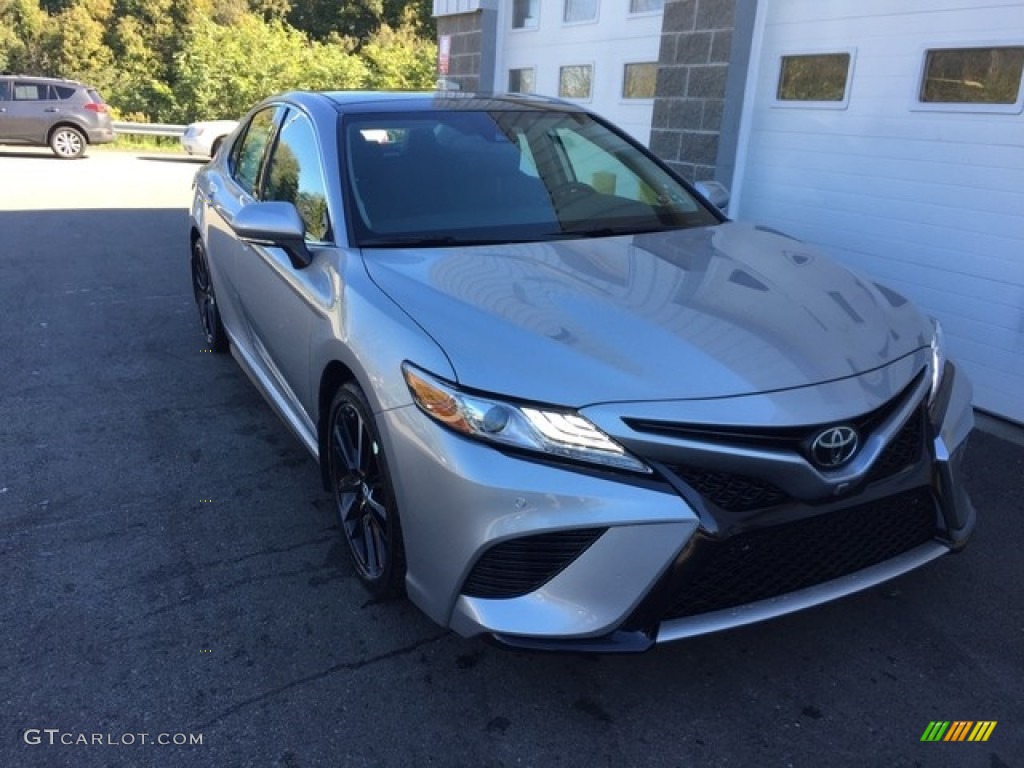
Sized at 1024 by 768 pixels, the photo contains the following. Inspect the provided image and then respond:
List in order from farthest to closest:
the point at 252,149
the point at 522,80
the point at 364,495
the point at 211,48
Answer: the point at 211,48, the point at 522,80, the point at 252,149, the point at 364,495

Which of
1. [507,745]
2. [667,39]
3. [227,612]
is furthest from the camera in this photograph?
[667,39]

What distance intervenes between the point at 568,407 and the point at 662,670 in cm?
96

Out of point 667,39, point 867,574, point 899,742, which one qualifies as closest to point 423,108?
point 867,574

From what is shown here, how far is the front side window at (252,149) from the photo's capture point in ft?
13.7

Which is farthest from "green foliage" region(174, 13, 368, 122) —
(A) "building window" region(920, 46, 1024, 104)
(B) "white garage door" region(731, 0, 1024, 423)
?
(A) "building window" region(920, 46, 1024, 104)

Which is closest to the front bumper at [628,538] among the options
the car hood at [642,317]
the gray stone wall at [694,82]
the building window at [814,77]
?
the car hood at [642,317]

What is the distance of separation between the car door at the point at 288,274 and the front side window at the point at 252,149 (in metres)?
0.18

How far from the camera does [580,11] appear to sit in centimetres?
818

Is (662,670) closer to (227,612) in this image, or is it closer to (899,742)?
(899,742)

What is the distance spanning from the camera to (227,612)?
277 centimetres

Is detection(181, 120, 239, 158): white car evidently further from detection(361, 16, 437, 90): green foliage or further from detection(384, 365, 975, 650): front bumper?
detection(384, 365, 975, 650): front bumper

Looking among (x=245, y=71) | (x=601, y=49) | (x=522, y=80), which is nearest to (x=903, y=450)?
(x=601, y=49)

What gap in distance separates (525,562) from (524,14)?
8336 mm

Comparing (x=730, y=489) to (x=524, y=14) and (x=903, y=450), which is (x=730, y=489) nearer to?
(x=903, y=450)
